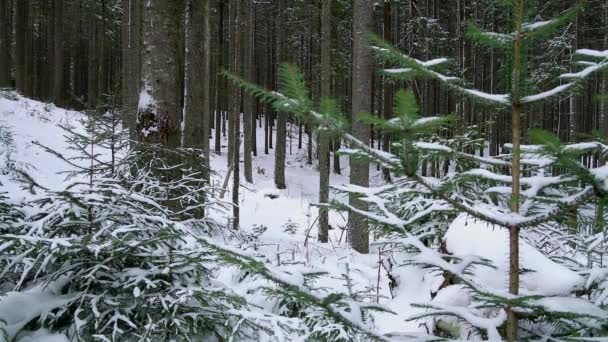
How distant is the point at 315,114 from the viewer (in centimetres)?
137

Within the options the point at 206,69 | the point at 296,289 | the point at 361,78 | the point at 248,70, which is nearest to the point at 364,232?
the point at 296,289

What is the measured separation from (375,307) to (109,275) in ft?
6.45

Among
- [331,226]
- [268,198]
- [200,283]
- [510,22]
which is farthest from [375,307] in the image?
[268,198]

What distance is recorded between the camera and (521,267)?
203 cm

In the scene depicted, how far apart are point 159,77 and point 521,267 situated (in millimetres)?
4384

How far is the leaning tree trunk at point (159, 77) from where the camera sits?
504cm

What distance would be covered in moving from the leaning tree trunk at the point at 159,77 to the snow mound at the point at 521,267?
3.66 m

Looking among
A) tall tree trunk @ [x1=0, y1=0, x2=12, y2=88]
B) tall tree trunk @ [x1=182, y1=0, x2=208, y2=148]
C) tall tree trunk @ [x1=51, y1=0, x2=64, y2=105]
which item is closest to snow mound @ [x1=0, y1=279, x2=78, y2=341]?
tall tree trunk @ [x1=182, y1=0, x2=208, y2=148]

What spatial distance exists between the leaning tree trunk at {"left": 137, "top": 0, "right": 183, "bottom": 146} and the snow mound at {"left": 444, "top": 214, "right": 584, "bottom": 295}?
12.0 ft

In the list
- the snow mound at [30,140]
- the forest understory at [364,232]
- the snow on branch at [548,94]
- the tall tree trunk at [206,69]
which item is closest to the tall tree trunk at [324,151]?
the tall tree trunk at [206,69]

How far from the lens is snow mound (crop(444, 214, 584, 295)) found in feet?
6.72

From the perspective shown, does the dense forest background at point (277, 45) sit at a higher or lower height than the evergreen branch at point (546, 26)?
higher

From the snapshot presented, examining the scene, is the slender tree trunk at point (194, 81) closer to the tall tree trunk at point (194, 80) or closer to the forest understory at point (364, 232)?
the tall tree trunk at point (194, 80)

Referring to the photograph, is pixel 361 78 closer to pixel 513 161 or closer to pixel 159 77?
pixel 159 77
